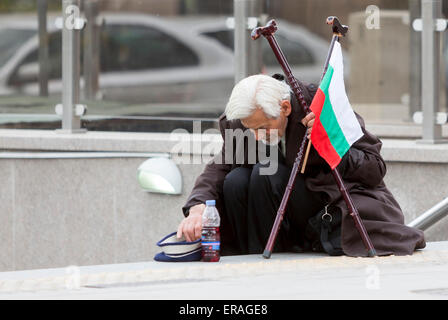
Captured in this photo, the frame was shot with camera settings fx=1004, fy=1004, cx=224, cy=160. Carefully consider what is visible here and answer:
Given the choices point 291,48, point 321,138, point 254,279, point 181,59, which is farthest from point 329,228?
point 181,59

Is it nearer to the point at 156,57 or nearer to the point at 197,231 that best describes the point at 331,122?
the point at 197,231

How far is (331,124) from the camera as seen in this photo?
4.08m

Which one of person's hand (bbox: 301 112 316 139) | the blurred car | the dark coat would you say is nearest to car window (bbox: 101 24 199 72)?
the blurred car

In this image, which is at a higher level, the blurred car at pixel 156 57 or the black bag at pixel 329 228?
the blurred car at pixel 156 57

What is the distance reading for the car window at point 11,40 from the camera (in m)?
7.23

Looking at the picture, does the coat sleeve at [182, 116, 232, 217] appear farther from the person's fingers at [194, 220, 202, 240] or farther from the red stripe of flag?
the red stripe of flag

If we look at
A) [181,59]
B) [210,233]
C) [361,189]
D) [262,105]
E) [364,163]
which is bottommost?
[210,233]

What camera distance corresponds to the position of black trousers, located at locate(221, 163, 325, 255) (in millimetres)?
4285

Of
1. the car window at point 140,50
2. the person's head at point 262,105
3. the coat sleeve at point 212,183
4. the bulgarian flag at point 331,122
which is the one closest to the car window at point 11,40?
the car window at point 140,50

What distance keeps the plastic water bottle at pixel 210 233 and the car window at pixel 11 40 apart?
11.0 feet

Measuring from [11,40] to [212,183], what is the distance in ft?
11.2

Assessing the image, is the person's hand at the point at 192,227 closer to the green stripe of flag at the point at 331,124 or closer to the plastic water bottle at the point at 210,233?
the plastic water bottle at the point at 210,233

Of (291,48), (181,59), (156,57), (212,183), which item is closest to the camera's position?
(212,183)
